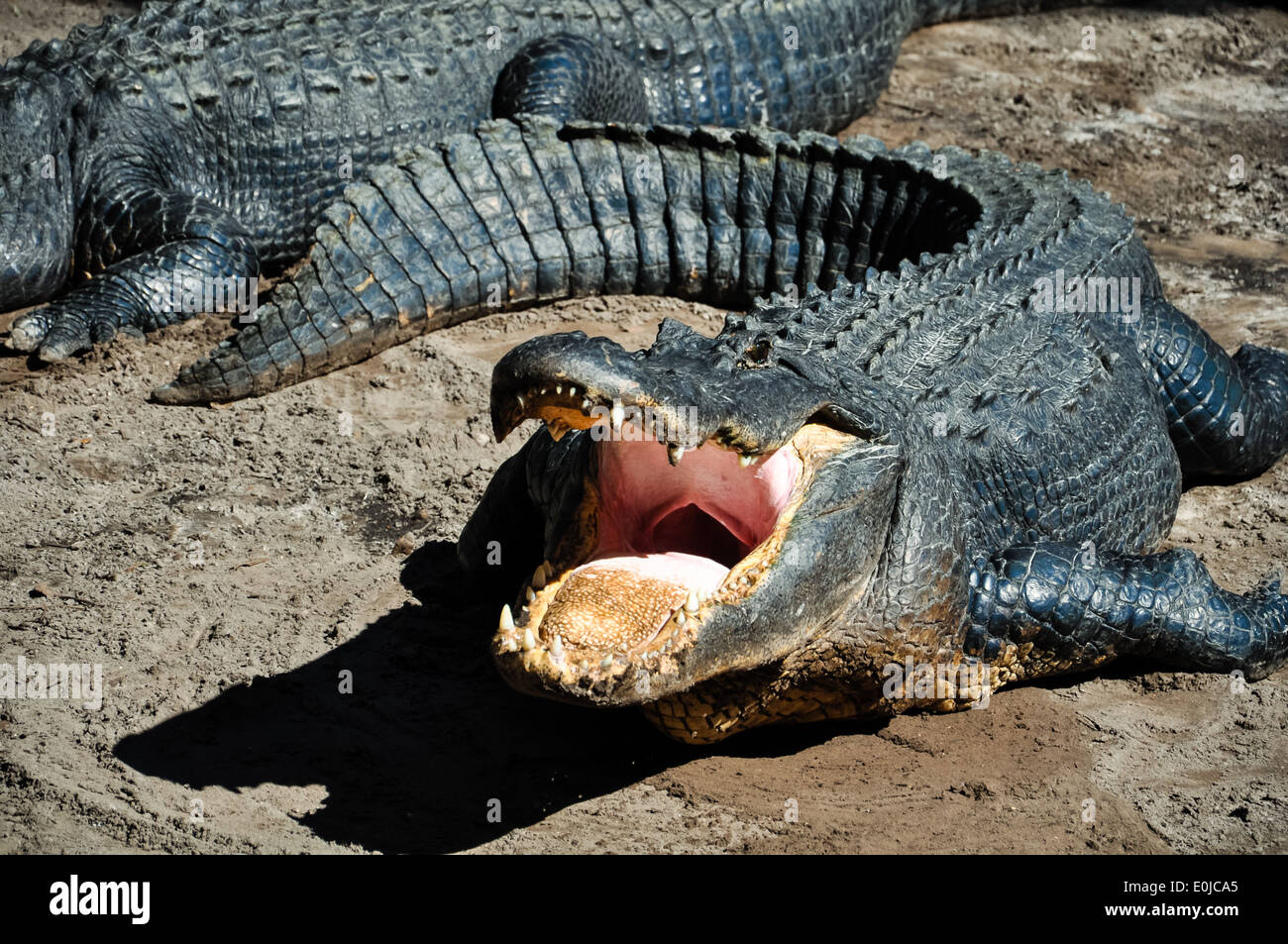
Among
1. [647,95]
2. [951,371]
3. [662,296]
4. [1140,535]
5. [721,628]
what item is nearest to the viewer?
[721,628]

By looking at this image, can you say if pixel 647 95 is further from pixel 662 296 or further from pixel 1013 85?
pixel 1013 85

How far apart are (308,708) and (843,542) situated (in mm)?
1600

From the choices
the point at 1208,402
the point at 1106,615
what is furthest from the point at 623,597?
the point at 1208,402

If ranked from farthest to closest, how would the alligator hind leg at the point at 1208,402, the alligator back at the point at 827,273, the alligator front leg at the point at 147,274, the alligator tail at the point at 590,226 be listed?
the alligator front leg at the point at 147,274 → the alligator tail at the point at 590,226 → the alligator hind leg at the point at 1208,402 → the alligator back at the point at 827,273

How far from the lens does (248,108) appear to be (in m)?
6.46

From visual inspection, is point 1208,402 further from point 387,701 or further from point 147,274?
point 147,274

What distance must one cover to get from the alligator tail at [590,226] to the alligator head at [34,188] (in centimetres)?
151

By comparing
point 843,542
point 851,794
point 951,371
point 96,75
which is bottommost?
point 851,794

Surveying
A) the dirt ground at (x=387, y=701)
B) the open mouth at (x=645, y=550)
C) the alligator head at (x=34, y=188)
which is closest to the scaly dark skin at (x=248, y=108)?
A: the alligator head at (x=34, y=188)

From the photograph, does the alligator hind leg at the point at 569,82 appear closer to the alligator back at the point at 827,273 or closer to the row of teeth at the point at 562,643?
the alligator back at the point at 827,273

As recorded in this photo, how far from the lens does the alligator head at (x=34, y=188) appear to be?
614cm

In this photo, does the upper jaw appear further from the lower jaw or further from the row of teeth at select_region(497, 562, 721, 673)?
the row of teeth at select_region(497, 562, 721, 673)

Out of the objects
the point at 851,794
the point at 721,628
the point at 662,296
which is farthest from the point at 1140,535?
the point at 662,296

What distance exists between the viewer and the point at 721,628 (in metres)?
3.04
